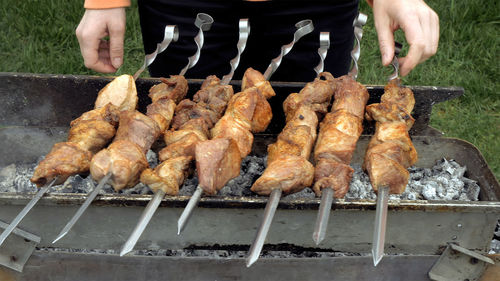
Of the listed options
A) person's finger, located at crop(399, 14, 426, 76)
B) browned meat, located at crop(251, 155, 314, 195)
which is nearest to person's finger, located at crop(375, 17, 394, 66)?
person's finger, located at crop(399, 14, 426, 76)

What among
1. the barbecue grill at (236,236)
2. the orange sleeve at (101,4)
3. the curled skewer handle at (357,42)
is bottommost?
the barbecue grill at (236,236)

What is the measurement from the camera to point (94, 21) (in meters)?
2.72

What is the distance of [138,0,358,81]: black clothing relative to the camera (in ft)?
10.6

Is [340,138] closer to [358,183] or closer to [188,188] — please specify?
[358,183]

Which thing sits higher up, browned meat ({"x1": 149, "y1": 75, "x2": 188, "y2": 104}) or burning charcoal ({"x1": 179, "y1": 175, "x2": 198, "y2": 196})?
browned meat ({"x1": 149, "y1": 75, "x2": 188, "y2": 104})

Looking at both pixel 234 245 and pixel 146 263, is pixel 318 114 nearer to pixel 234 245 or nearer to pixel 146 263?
pixel 234 245

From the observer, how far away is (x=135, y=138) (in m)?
2.24

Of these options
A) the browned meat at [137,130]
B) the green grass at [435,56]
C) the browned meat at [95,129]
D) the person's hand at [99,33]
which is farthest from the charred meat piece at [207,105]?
the green grass at [435,56]

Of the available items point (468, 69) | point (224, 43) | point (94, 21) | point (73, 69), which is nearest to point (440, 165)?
point (224, 43)

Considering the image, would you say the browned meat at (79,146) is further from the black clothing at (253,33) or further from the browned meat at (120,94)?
the black clothing at (253,33)

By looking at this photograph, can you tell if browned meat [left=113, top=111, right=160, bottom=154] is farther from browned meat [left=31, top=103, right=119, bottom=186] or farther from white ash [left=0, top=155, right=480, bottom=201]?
white ash [left=0, top=155, right=480, bottom=201]

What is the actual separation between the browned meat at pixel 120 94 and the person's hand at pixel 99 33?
34cm

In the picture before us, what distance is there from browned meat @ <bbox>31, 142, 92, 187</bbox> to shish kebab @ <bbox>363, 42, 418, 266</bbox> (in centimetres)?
122

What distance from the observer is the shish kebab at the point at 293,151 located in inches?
71.5
